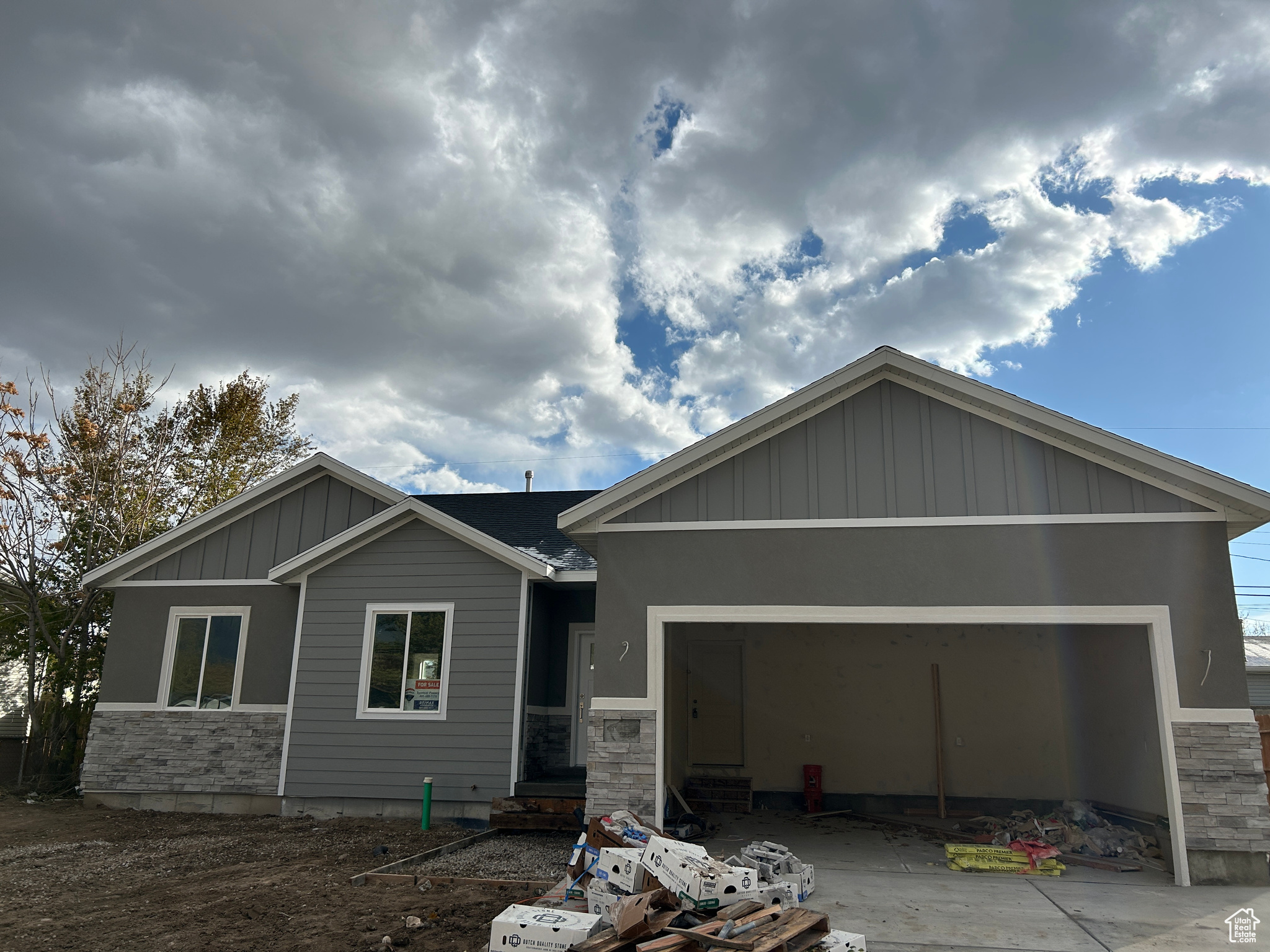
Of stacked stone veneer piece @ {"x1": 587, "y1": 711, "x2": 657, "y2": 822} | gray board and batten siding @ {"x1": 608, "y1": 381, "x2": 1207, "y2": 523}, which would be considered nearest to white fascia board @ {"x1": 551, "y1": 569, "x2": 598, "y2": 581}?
gray board and batten siding @ {"x1": 608, "y1": 381, "x2": 1207, "y2": 523}

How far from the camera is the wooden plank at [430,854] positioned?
688 cm

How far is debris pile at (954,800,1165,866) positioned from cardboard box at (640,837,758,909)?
486cm

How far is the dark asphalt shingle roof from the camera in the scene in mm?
11562

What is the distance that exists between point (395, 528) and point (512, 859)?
5.01 meters

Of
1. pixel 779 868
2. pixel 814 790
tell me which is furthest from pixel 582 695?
pixel 779 868

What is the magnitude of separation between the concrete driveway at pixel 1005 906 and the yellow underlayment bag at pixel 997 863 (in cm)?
11

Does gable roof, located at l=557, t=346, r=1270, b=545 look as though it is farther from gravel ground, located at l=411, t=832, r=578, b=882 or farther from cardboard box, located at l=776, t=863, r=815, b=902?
cardboard box, located at l=776, t=863, r=815, b=902

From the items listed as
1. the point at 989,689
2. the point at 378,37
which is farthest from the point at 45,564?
the point at 989,689

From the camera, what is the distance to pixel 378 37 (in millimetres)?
9250

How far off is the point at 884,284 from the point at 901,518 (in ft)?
22.6

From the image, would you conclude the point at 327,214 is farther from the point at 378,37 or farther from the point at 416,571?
the point at 416,571

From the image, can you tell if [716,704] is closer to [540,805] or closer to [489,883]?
[540,805]

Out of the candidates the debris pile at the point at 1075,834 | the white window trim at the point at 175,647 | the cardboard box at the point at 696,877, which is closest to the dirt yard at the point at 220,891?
the cardboard box at the point at 696,877

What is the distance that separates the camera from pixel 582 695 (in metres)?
11.5
